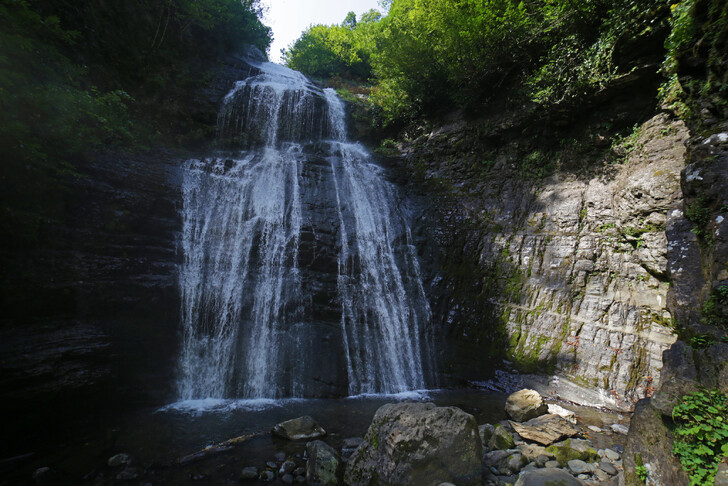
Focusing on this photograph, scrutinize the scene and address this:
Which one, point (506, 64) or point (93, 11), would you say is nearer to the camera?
point (93, 11)

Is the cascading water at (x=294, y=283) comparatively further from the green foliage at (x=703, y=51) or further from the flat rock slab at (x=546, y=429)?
the green foliage at (x=703, y=51)

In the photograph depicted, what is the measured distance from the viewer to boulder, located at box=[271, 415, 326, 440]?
5.29 m

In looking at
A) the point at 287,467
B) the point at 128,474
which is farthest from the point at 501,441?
the point at 128,474

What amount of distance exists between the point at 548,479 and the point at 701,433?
4.87ft

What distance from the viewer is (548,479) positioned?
11.1 ft

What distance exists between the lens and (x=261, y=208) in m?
9.58

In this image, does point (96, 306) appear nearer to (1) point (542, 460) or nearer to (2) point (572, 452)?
(1) point (542, 460)

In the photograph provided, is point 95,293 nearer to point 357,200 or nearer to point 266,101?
point 357,200

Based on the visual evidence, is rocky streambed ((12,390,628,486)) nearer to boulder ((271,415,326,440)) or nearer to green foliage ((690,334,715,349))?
boulder ((271,415,326,440))

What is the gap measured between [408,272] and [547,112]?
648 cm

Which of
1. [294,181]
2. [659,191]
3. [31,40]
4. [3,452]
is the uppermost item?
[31,40]

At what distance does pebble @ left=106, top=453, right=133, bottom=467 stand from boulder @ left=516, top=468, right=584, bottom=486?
532cm

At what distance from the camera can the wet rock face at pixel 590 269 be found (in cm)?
634

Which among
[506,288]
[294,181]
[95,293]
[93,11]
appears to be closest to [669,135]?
[506,288]
